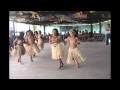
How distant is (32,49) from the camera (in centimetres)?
573

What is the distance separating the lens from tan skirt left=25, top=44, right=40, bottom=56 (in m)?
5.70

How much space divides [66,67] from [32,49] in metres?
0.63

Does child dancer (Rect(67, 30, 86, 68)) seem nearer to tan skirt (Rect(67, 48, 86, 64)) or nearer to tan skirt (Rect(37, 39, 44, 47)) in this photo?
tan skirt (Rect(67, 48, 86, 64))

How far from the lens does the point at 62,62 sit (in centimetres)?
566

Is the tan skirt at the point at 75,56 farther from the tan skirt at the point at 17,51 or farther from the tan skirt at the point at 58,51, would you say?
the tan skirt at the point at 17,51

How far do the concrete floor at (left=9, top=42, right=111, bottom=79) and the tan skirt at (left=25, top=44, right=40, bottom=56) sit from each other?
9 centimetres

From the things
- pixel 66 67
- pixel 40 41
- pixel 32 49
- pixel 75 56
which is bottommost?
pixel 66 67

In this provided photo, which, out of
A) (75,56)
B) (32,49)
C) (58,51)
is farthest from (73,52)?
(32,49)

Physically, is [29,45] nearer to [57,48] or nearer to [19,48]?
[19,48]

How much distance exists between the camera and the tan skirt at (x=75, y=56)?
5637mm
